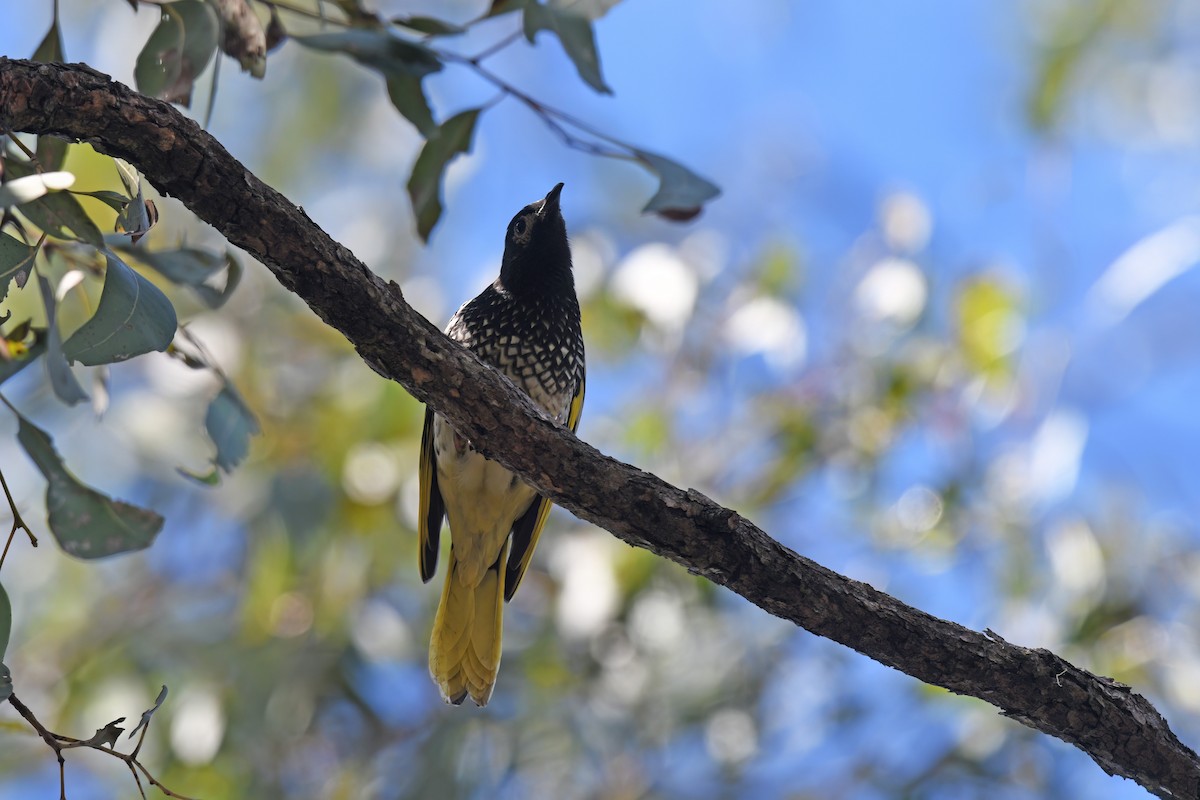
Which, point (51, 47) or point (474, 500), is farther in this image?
point (474, 500)

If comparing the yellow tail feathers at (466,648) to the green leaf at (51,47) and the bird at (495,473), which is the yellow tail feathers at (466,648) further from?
the green leaf at (51,47)

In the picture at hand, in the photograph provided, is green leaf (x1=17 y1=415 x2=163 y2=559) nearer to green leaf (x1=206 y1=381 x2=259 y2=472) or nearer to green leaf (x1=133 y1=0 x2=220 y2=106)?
green leaf (x1=206 y1=381 x2=259 y2=472)

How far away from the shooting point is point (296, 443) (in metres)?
5.51

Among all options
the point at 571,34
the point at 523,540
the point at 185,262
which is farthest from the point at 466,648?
the point at 571,34

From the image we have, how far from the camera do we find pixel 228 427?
9.15 ft

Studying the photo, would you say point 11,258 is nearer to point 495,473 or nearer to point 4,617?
point 4,617

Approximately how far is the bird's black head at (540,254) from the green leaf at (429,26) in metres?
1.31

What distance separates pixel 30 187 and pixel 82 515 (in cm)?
83

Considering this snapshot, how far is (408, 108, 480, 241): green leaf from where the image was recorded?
3025 millimetres

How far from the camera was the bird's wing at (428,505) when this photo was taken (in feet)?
13.2

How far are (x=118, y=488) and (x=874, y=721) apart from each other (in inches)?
160

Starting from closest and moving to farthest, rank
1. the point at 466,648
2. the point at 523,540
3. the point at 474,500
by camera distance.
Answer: the point at 466,648
the point at 474,500
the point at 523,540

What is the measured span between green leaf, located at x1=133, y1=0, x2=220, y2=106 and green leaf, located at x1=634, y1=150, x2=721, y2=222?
101 centimetres

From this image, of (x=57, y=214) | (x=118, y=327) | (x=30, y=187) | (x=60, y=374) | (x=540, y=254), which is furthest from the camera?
(x=540, y=254)
